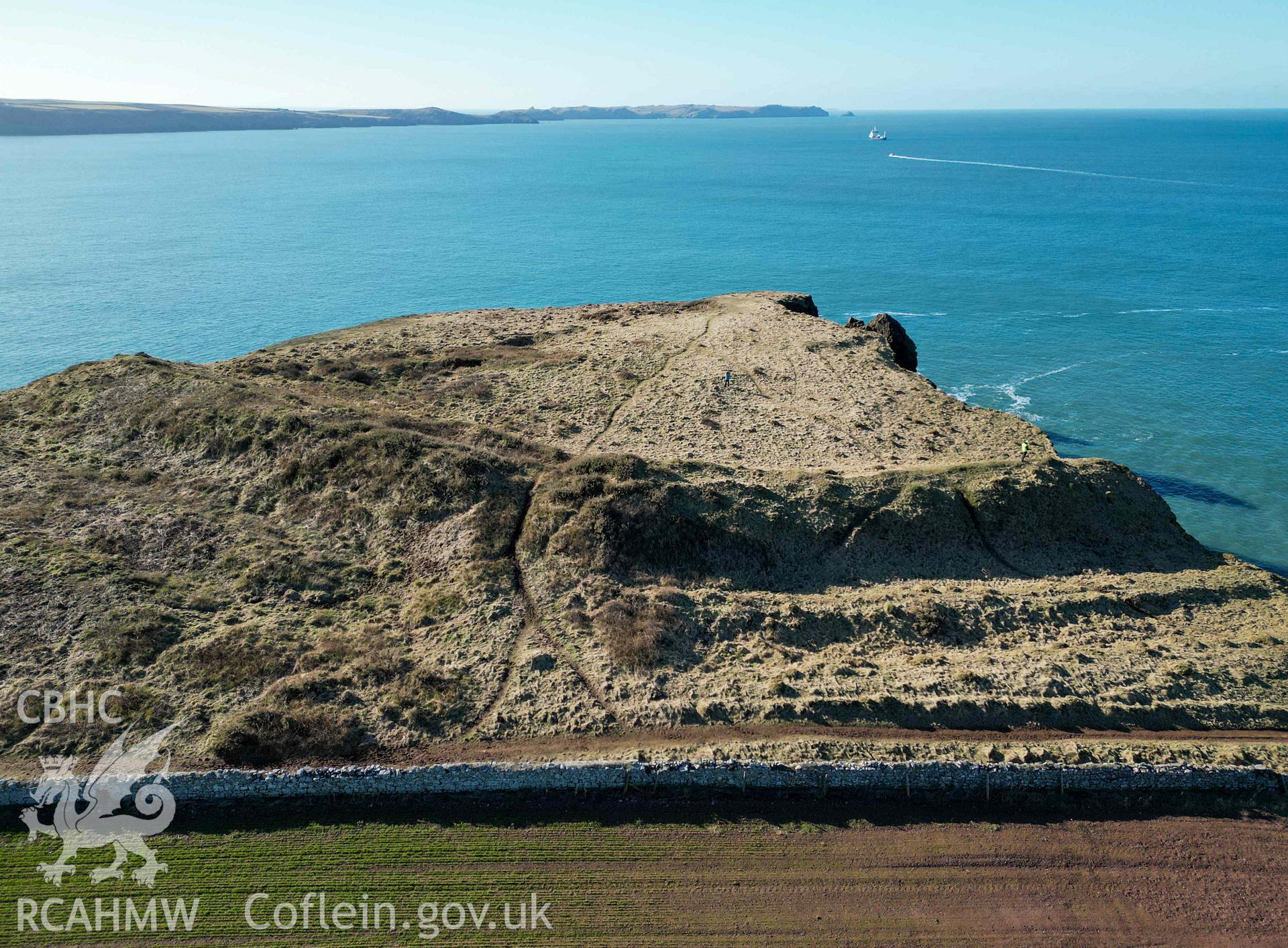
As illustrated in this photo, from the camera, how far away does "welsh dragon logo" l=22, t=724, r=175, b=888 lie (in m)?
23.4

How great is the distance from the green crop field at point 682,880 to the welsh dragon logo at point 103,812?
37cm

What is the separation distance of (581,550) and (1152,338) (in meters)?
80.9

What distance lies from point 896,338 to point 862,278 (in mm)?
49364

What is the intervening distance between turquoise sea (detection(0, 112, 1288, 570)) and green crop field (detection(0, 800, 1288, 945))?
1347 inches

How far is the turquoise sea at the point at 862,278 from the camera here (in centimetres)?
6956

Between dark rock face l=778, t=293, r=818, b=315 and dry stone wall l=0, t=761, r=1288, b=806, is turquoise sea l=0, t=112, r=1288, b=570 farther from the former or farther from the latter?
dry stone wall l=0, t=761, r=1288, b=806

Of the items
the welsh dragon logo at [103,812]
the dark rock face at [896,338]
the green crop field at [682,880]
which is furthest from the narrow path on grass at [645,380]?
the welsh dragon logo at [103,812]

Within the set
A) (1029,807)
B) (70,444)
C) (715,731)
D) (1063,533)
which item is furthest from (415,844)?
(70,444)

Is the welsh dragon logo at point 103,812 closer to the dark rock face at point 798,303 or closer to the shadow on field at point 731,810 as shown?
the shadow on field at point 731,810

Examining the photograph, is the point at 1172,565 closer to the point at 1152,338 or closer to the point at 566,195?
the point at 1152,338

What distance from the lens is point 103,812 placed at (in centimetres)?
2456

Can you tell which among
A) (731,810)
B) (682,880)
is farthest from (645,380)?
(682,880)

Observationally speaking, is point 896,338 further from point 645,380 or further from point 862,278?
point 862,278

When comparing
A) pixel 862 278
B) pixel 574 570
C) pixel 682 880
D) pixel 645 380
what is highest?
pixel 862 278
